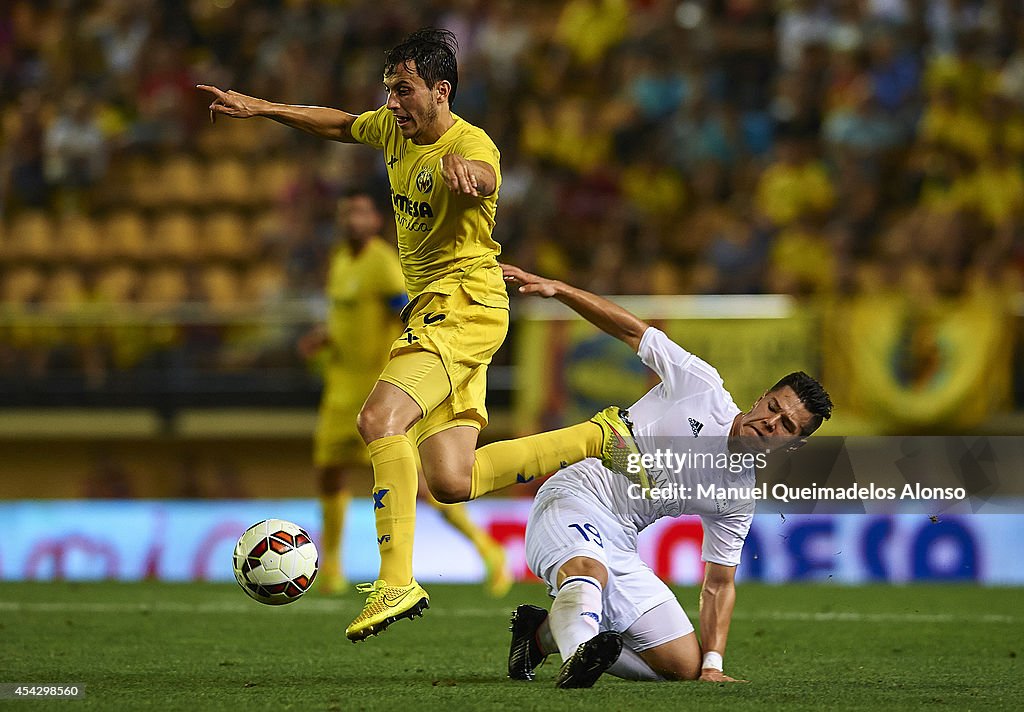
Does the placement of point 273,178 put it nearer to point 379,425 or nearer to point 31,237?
point 31,237

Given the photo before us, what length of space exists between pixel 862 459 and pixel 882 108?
19.1 feet

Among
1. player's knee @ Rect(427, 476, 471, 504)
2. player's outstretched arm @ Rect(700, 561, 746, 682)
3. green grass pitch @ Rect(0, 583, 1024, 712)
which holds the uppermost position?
player's knee @ Rect(427, 476, 471, 504)

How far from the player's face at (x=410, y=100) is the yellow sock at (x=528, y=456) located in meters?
1.27

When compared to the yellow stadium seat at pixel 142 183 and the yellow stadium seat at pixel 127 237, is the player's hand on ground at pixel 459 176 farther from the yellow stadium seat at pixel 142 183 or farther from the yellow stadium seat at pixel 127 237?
the yellow stadium seat at pixel 142 183

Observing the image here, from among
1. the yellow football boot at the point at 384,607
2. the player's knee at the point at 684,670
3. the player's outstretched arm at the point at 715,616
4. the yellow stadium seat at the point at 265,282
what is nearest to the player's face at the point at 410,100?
the yellow football boot at the point at 384,607

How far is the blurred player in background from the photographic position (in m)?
9.38

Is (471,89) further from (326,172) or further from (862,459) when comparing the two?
(862,459)

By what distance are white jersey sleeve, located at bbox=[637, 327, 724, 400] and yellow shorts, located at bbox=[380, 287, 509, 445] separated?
1.97ft

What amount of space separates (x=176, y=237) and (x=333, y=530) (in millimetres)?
5826

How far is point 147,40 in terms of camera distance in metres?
16.2

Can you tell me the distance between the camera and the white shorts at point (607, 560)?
5719mm

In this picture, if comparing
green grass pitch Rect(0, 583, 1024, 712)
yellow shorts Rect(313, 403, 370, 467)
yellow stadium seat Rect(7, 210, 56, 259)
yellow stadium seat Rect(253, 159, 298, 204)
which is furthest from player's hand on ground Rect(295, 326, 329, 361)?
yellow stadium seat Rect(7, 210, 56, 259)

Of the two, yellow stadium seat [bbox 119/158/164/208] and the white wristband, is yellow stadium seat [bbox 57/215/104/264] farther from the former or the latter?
the white wristband

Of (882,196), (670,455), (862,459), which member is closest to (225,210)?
(882,196)
